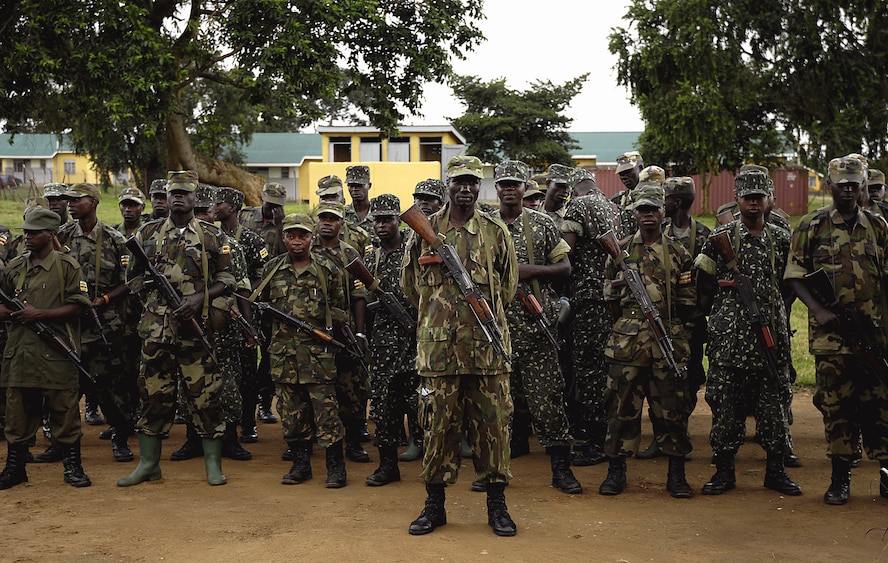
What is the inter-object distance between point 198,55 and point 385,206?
1238 centimetres

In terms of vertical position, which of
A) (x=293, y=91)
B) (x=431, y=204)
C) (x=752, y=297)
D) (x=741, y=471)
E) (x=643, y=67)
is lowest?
(x=741, y=471)

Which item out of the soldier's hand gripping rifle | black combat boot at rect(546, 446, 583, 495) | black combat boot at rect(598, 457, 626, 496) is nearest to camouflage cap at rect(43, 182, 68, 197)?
the soldier's hand gripping rifle

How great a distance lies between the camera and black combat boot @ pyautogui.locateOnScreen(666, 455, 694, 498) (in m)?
6.95

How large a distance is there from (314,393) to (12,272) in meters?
2.47

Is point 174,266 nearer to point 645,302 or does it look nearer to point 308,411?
point 308,411

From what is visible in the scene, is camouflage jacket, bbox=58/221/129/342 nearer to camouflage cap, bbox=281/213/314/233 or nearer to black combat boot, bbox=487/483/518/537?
camouflage cap, bbox=281/213/314/233

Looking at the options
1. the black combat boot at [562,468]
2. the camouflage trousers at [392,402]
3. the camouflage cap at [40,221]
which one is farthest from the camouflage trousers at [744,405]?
the camouflage cap at [40,221]

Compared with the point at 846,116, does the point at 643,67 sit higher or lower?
higher

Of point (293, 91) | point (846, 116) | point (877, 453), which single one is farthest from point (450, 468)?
point (846, 116)

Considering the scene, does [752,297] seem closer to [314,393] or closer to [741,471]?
[741,471]

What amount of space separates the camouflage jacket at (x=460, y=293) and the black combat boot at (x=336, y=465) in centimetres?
164

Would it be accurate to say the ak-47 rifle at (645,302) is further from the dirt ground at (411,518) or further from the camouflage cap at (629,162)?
the camouflage cap at (629,162)

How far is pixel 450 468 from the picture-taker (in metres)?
6.08

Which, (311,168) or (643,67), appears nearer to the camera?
(643,67)
